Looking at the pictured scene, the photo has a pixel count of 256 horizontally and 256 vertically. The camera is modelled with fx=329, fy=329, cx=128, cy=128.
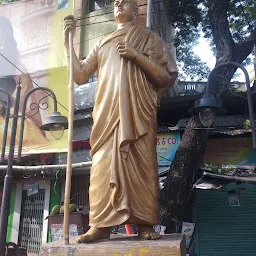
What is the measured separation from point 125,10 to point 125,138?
56.7 inches

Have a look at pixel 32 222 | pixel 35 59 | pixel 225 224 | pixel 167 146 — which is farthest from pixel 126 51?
pixel 32 222

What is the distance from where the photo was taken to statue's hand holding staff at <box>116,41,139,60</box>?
120 inches

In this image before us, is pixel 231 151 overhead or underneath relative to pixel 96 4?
underneath

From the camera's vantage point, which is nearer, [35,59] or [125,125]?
[125,125]

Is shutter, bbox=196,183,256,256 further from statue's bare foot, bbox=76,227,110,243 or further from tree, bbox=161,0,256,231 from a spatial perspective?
statue's bare foot, bbox=76,227,110,243

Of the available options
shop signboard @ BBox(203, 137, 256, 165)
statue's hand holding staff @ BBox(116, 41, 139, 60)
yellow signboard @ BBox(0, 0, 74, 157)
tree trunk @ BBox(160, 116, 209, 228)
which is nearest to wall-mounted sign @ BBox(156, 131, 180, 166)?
shop signboard @ BBox(203, 137, 256, 165)

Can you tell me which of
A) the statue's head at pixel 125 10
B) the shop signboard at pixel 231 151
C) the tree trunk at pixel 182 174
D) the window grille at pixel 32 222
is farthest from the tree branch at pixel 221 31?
the window grille at pixel 32 222

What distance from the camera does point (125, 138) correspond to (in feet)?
9.29

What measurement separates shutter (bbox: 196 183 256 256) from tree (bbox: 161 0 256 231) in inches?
56.9

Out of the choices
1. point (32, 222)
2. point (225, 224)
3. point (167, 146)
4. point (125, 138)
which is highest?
point (167, 146)

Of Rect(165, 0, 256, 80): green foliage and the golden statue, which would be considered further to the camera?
Rect(165, 0, 256, 80): green foliage

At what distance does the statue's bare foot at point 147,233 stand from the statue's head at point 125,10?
6.88 feet

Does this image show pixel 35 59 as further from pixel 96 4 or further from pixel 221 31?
pixel 221 31

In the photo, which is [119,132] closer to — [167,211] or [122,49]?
[122,49]
